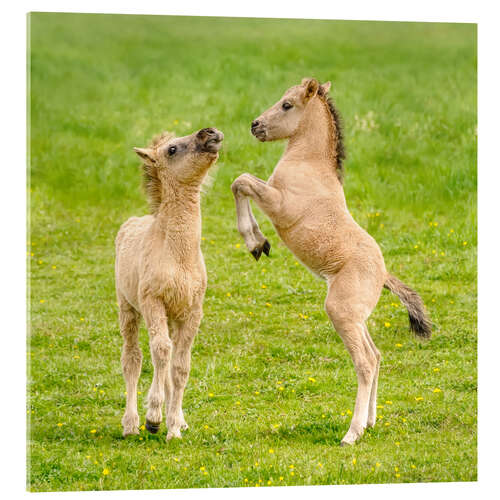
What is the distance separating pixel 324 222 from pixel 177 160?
3.51 feet

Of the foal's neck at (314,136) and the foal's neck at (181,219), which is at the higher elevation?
the foal's neck at (314,136)

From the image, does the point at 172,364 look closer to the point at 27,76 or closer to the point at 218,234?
the point at 27,76

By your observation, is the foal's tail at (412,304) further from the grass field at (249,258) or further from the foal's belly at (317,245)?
the grass field at (249,258)

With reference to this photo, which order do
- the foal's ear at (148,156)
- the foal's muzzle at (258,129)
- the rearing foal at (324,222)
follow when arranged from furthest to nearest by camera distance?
the foal's muzzle at (258,129) < the rearing foal at (324,222) < the foal's ear at (148,156)

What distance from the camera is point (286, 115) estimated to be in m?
5.93

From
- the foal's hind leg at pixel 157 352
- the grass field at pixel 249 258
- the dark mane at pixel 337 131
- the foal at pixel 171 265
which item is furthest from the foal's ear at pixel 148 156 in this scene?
the dark mane at pixel 337 131

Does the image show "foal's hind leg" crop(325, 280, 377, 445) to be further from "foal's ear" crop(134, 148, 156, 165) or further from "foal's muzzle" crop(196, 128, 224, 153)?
"foal's ear" crop(134, 148, 156, 165)

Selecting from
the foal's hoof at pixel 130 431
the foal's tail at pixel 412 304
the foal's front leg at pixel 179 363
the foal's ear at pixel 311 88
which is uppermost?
the foal's ear at pixel 311 88

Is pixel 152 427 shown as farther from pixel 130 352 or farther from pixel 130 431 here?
pixel 130 352

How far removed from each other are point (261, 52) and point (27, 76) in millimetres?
2321

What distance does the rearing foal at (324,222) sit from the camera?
5738 mm

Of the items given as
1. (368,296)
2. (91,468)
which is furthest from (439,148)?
(91,468)

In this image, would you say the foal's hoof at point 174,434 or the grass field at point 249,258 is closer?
the foal's hoof at point 174,434

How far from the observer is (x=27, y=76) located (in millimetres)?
6066
